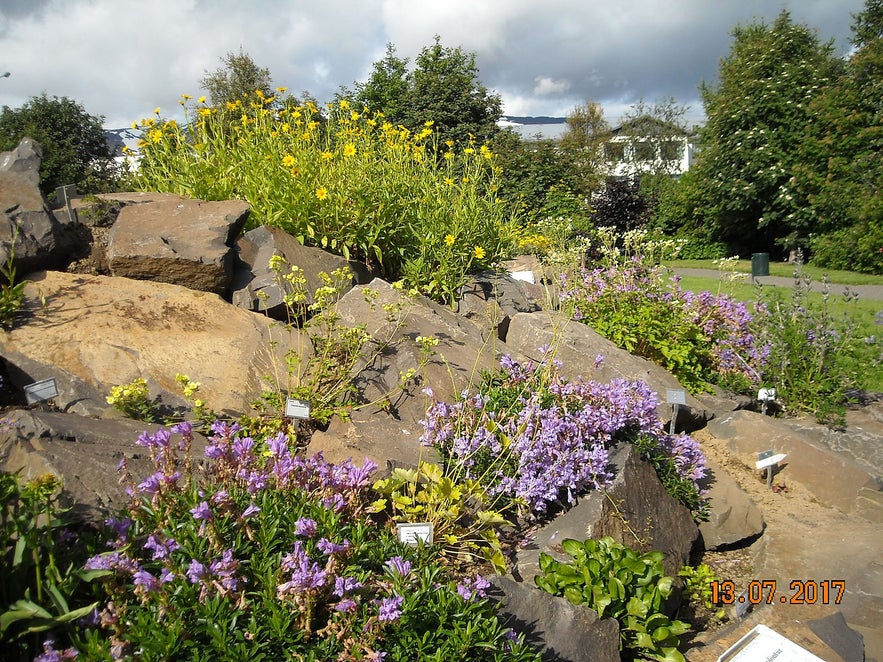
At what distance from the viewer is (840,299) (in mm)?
9875

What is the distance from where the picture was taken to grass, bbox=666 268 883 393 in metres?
5.95

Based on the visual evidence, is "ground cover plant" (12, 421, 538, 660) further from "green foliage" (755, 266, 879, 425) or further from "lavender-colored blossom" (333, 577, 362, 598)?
"green foliage" (755, 266, 879, 425)

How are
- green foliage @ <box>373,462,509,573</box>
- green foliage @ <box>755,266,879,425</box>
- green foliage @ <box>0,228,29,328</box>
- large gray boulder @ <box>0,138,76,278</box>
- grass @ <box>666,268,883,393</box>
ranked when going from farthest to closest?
grass @ <box>666,268,883,393</box> → green foliage @ <box>755,266,879,425</box> → large gray boulder @ <box>0,138,76,278</box> → green foliage @ <box>0,228,29,328</box> → green foliage @ <box>373,462,509,573</box>

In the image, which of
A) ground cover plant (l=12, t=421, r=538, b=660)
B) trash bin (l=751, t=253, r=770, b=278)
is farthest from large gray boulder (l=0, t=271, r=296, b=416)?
trash bin (l=751, t=253, r=770, b=278)

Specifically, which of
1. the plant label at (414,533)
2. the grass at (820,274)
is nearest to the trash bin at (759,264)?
the grass at (820,274)

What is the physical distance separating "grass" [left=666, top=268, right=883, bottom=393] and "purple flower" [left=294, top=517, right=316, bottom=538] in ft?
17.7

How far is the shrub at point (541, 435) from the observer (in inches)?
130

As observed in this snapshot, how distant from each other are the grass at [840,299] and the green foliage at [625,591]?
157 inches

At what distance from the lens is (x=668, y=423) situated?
4.78 metres

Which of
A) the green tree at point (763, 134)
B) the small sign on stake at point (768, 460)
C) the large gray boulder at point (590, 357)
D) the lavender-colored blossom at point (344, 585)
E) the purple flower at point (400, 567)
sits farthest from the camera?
the green tree at point (763, 134)

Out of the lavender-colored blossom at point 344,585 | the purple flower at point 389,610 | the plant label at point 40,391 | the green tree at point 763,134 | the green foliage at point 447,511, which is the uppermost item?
the green tree at point 763,134

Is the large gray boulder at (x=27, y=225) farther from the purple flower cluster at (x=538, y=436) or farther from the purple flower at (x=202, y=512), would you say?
the purple flower at (x=202, y=512)

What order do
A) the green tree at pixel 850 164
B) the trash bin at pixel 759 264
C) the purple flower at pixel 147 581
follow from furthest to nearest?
1. the green tree at pixel 850 164
2. the trash bin at pixel 759 264
3. the purple flower at pixel 147 581
